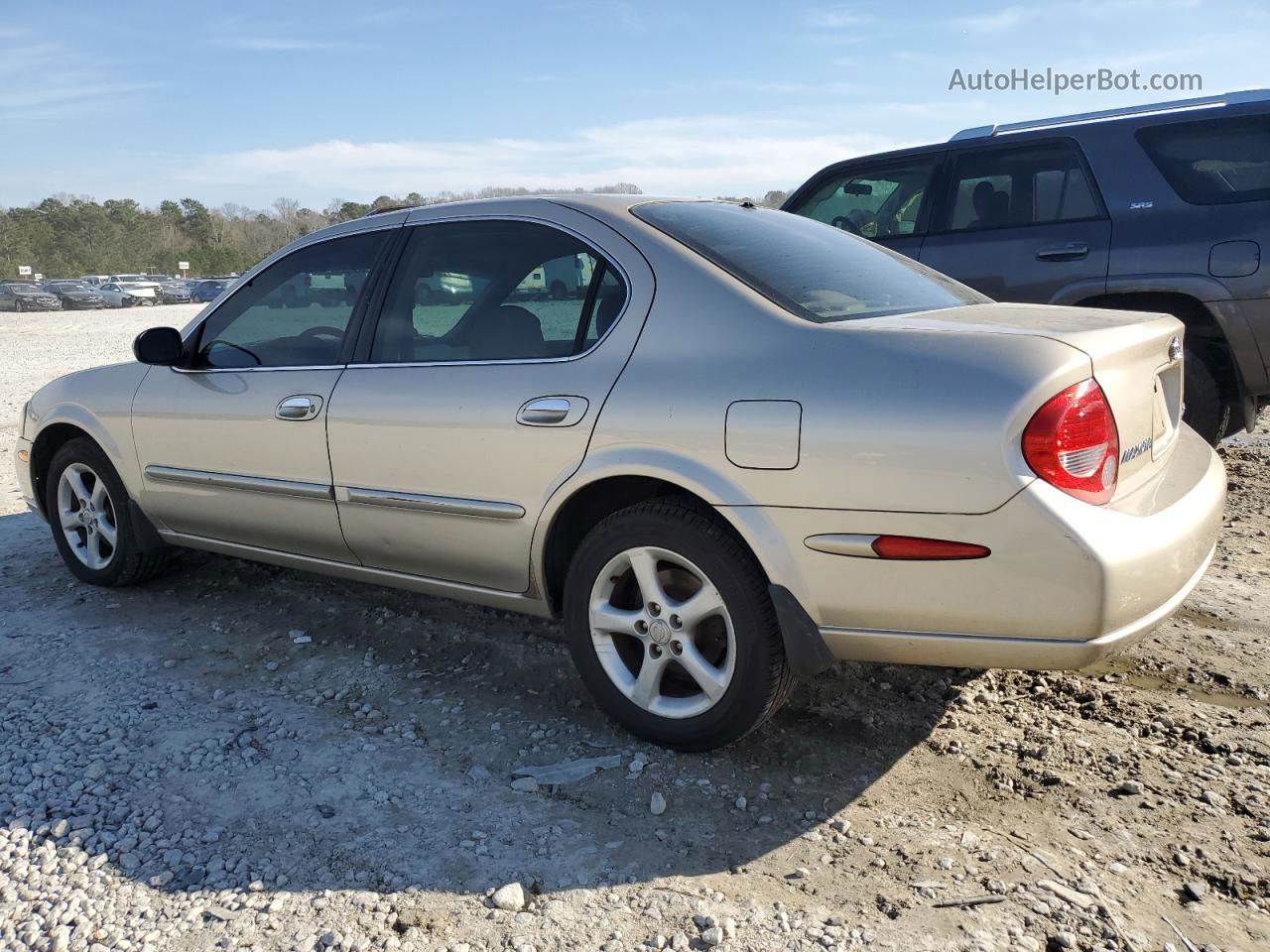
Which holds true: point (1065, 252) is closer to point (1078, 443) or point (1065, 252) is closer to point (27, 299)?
point (1078, 443)

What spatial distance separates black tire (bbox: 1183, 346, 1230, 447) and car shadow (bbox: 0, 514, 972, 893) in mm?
2718

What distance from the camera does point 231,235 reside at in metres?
112

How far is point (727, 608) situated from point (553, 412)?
0.79m

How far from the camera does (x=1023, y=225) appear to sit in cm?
590

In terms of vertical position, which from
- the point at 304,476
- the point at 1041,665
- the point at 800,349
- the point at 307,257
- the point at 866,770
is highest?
the point at 307,257

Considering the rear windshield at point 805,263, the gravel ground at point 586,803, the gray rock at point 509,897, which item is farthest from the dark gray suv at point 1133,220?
the gray rock at point 509,897

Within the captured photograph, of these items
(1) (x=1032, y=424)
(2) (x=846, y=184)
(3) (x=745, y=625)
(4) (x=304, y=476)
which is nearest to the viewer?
(1) (x=1032, y=424)

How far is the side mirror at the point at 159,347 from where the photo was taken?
418cm

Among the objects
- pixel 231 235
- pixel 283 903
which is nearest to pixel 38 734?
pixel 283 903

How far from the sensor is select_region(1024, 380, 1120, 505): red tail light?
7.82ft

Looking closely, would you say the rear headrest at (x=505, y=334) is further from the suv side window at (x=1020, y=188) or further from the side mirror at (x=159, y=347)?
the suv side window at (x=1020, y=188)

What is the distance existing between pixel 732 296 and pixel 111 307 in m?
54.4

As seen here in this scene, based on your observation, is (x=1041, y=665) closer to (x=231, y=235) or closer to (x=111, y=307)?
(x=111, y=307)

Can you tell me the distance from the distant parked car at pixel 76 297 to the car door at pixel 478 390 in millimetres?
52377
